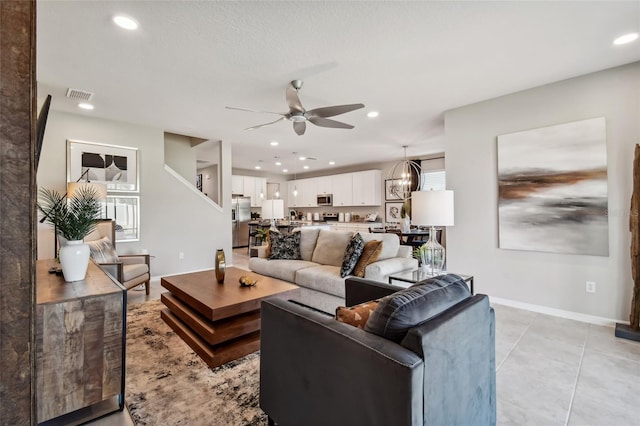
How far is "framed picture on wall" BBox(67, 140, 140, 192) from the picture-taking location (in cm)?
426

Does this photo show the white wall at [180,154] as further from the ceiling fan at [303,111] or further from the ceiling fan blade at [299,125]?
the ceiling fan blade at [299,125]

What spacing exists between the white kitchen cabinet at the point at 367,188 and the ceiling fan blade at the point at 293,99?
17.7 ft

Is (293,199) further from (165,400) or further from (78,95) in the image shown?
(165,400)

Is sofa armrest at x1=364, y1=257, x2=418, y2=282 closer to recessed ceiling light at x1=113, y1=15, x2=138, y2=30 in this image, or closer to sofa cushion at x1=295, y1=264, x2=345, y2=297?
sofa cushion at x1=295, y1=264, x2=345, y2=297

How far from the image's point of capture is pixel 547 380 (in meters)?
2.01

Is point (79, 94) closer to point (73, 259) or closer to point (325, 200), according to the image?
point (73, 259)

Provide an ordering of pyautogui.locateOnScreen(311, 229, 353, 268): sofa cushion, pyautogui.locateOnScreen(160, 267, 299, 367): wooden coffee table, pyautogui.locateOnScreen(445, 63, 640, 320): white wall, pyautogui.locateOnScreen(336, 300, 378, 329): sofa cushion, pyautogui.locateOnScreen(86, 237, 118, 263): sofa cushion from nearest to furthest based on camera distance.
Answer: pyautogui.locateOnScreen(336, 300, 378, 329): sofa cushion → pyautogui.locateOnScreen(160, 267, 299, 367): wooden coffee table → pyautogui.locateOnScreen(445, 63, 640, 320): white wall → pyautogui.locateOnScreen(86, 237, 118, 263): sofa cushion → pyautogui.locateOnScreen(311, 229, 353, 268): sofa cushion

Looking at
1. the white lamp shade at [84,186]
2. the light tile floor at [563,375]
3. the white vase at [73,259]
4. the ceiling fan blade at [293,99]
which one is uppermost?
the ceiling fan blade at [293,99]

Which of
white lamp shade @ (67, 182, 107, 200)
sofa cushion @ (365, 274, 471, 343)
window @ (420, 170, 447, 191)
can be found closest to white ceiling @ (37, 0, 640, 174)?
white lamp shade @ (67, 182, 107, 200)

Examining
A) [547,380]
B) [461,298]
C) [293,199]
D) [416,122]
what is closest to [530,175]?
[416,122]

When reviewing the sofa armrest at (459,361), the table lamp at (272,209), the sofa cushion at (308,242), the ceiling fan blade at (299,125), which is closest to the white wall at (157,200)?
the table lamp at (272,209)

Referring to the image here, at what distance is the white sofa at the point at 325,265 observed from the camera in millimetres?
3070

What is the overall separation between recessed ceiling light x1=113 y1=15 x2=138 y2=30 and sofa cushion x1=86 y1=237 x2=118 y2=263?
229cm

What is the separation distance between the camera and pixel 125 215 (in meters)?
4.68
